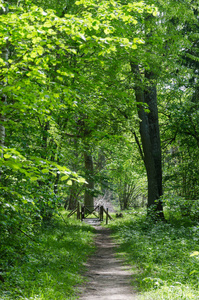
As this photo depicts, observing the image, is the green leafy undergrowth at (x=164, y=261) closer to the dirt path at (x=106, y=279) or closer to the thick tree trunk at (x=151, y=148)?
the dirt path at (x=106, y=279)

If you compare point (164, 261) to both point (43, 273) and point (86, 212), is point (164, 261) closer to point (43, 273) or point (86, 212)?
point (43, 273)

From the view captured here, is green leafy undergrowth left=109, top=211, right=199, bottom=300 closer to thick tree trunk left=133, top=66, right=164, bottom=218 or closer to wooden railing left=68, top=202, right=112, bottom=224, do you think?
thick tree trunk left=133, top=66, right=164, bottom=218

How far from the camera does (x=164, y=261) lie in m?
7.95

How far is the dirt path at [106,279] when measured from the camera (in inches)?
244

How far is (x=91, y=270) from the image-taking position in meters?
8.50

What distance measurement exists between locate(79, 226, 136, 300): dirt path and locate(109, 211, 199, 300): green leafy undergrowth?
283mm

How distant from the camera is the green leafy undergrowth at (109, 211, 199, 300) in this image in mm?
5652

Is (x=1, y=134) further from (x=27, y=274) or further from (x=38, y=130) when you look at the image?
(x=27, y=274)

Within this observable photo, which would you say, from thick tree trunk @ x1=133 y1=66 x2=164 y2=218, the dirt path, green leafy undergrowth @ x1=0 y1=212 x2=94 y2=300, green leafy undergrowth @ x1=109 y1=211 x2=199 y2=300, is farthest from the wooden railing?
green leafy undergrowth @ x1=0 y1=212 x2=94 y2=300

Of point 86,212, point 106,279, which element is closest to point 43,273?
point 106,279

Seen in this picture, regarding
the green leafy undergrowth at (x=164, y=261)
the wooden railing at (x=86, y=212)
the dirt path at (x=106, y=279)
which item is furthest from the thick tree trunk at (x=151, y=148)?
the wooden railing at (x=86, y=212)

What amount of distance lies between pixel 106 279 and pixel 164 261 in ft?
5.13

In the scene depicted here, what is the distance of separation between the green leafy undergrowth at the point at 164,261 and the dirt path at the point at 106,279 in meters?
0.28

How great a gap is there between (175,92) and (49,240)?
8.97 metres
